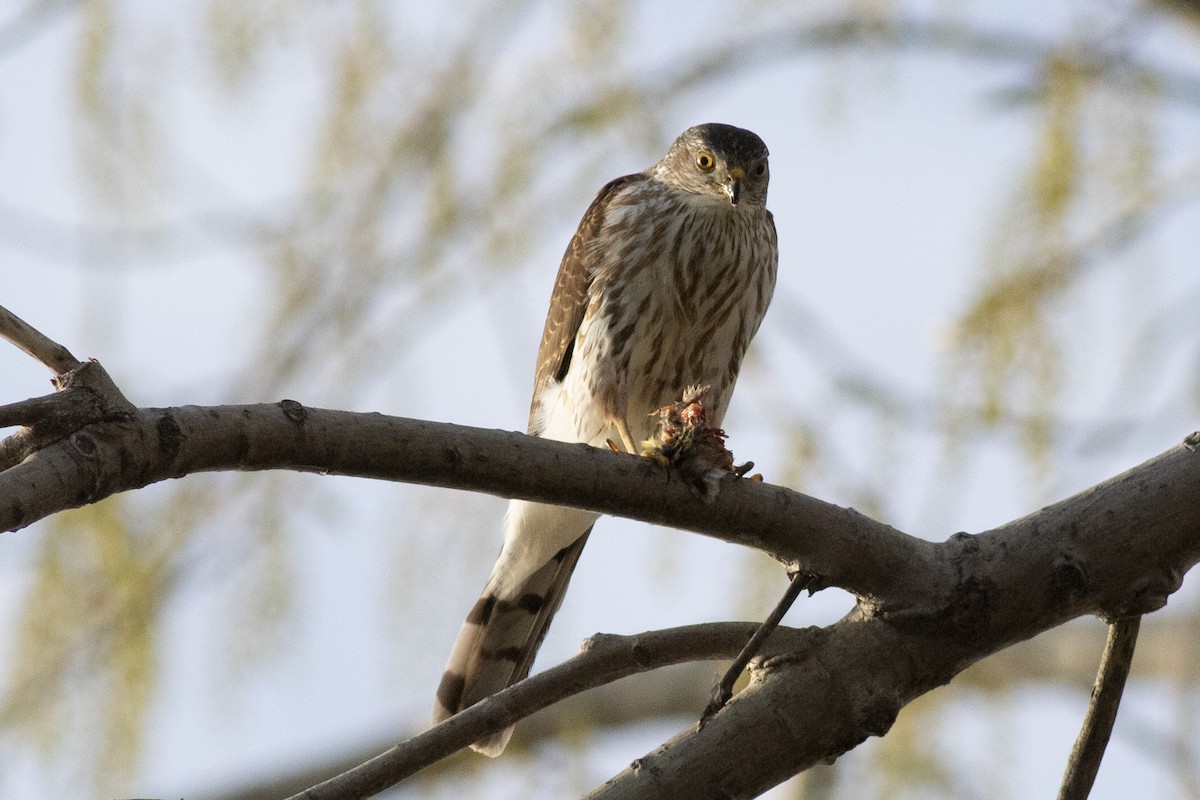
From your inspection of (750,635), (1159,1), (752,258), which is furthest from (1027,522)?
(1159,1)

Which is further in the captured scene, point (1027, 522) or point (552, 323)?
point (552, 323)

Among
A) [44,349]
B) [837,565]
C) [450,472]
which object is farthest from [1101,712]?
[44,349]

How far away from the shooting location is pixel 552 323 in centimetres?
409

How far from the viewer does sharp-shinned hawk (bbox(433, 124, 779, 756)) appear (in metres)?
3.71

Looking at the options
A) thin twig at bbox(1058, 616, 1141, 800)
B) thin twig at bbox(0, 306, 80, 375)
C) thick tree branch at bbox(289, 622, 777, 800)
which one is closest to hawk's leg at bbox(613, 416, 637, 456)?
thick tree branch at bbox(289, 622, 777, 800)

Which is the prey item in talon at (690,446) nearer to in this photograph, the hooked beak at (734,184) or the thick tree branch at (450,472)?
the thick tree branch at (450,472)

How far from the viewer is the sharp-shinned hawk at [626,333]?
12.2ft

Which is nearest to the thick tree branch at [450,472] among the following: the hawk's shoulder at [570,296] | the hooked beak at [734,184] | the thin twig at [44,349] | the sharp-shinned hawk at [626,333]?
the thin twig at [44,349]

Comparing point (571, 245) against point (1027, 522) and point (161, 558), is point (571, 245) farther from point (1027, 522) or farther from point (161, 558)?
point (1027, 522)

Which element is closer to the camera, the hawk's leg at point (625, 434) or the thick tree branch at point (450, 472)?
the thick tree branch at point (450, 472)

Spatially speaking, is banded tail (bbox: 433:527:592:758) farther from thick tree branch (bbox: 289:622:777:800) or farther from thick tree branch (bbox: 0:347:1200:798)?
thick tree branch (bbox: 0:347:1200:798)

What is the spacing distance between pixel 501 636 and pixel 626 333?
2.94 feet

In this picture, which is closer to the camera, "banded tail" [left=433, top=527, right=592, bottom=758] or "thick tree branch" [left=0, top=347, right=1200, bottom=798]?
"thick tree branch" [left=0, top=347, right=1200, bottom=798]

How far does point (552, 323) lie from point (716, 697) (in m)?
2.09
